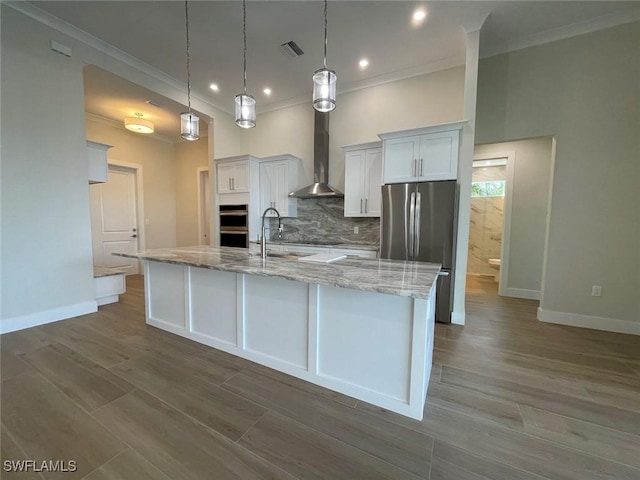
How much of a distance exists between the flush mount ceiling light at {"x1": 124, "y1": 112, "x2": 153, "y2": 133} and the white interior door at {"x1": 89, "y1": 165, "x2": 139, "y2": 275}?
106cm

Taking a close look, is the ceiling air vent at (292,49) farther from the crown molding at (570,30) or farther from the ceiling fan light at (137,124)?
the ceiling fan light at (137,124)

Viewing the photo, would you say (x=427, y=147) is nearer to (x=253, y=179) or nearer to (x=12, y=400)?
(x=253, y=179)

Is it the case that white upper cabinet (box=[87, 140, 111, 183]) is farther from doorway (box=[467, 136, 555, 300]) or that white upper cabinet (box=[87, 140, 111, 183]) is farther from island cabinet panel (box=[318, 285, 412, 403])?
doorway (box=[467, 136, 555, 300])

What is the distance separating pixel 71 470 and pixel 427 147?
12.5 feet

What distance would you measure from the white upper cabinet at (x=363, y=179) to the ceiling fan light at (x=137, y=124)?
3.77 meters

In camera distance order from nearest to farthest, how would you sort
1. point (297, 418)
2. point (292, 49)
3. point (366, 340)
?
point (297, 418) < point (366, 340) < point (292, 49)

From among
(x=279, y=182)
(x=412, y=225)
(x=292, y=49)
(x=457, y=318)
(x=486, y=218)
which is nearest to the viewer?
(x=457, y=318)

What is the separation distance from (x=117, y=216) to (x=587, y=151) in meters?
7.56

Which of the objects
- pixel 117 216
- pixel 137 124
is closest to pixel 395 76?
pixel 137 124

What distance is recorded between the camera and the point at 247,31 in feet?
9.55

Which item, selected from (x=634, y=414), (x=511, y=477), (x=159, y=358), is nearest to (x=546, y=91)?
(x=634, y=414)

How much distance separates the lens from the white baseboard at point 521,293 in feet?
13.1

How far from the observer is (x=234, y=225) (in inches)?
183

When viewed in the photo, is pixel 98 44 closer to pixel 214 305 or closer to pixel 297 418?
pixel 214 305
